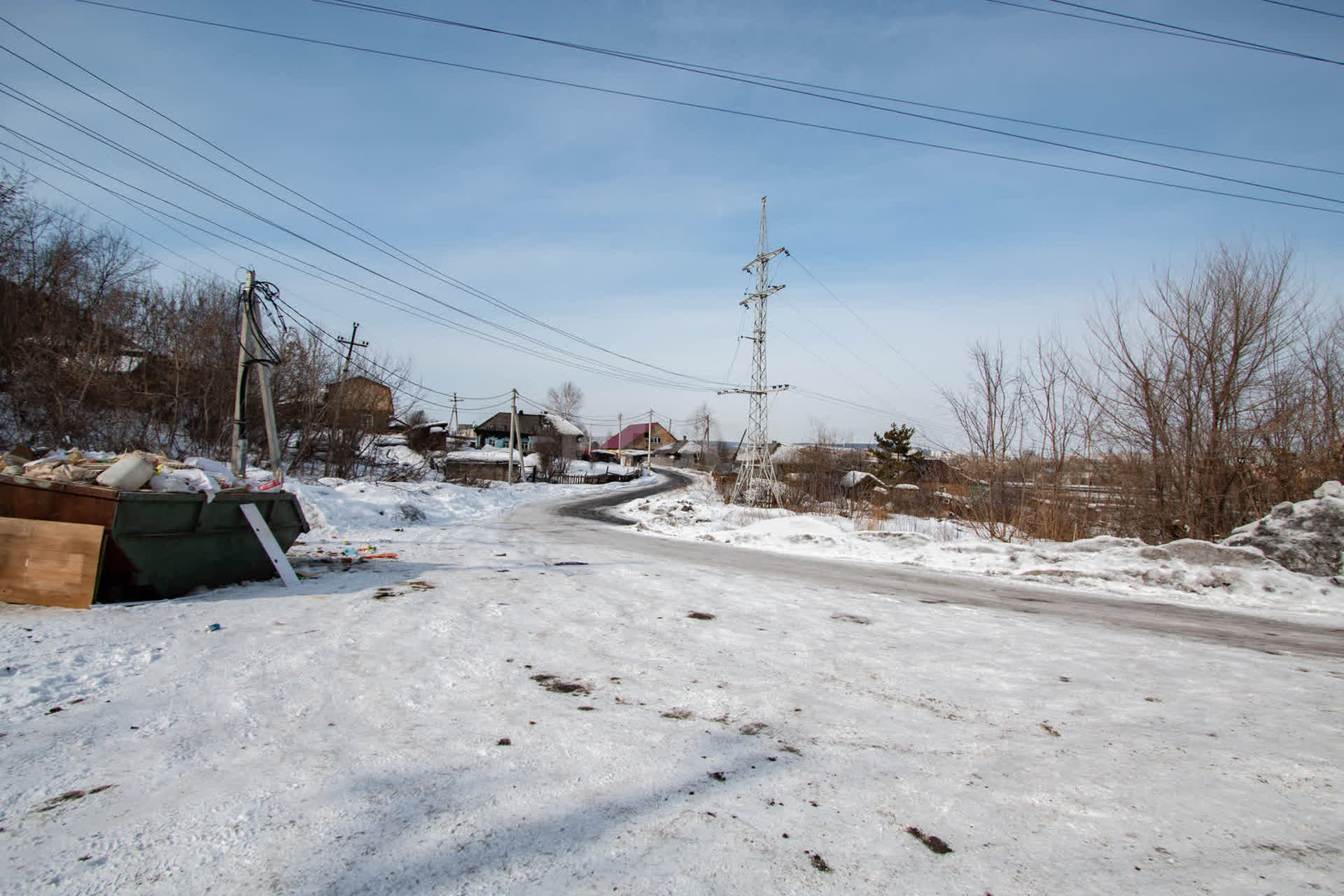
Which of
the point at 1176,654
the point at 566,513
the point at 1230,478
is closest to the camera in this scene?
the point at 1176,654

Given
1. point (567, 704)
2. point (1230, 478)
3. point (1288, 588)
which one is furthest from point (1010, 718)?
point (1230, 478)

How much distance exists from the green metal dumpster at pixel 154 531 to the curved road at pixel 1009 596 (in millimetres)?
6083

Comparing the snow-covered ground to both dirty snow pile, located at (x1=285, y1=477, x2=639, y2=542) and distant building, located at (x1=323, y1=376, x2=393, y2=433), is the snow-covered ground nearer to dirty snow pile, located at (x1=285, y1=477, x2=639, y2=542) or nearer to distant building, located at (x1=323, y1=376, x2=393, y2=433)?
dirty snow pile, located at (x1=285, y1=477, x2=639, y2=542)

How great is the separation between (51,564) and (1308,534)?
15330 mm

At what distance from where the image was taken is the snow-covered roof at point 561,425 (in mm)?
70875

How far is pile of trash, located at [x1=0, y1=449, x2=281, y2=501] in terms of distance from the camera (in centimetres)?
523

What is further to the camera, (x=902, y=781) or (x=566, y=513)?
(x=566, y=513)

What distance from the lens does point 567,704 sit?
356 centimetres

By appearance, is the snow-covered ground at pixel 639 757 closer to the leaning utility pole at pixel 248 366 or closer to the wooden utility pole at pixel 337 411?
the leaning utility pole at pixel 248 366

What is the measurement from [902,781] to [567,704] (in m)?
1.84

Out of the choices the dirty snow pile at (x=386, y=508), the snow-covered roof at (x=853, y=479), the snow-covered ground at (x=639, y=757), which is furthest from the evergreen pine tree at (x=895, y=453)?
the snow-covered ground at (x=639, y=757)

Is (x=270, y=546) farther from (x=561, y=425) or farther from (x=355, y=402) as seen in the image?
(x=561, y=425)

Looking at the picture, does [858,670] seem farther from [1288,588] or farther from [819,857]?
[1288,588]

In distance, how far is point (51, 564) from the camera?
5082 millimetres
